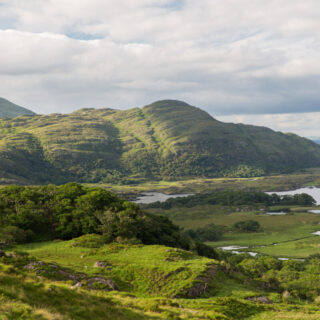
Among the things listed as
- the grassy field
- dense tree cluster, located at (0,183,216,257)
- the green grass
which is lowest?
the grassy field

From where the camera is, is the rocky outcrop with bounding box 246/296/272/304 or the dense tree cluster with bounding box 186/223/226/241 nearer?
the rocky outcrop with bounding box 246/296/272/304

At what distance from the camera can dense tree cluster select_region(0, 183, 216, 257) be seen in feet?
221

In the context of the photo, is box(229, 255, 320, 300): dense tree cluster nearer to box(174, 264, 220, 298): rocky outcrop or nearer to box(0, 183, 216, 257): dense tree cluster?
box(174, 264, 220, 298): rocky outcrop

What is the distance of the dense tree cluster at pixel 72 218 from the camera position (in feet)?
221

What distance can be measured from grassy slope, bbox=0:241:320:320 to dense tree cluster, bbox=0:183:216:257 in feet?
23.3

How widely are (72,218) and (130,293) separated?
3848cm

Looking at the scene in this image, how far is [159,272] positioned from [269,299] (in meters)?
15.8

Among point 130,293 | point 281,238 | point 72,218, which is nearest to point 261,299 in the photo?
point 130,293

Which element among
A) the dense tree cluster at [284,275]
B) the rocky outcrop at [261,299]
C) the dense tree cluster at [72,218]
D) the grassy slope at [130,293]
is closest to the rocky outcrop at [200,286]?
the grassy slope at [130,293]

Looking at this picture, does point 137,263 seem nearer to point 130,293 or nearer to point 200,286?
point 130,293

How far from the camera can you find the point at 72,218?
7412cm

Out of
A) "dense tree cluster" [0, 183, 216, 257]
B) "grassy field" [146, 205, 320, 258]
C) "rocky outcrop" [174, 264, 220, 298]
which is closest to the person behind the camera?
"rocky outcrop" [174, 264, 220, 298]

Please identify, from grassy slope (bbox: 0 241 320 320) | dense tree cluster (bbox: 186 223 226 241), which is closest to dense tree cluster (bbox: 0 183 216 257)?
grassy slope (bbox: 0 241 320 320)

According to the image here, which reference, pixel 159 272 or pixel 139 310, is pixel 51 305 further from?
pixel 159 272
